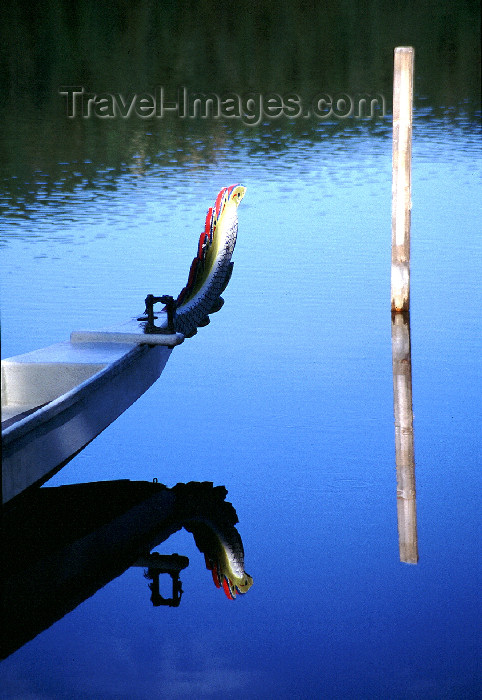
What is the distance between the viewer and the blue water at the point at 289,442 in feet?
20.4

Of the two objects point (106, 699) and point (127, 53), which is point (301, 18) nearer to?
point (127, 53)

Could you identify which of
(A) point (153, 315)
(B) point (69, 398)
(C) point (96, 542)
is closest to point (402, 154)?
(A) point (153, 315)

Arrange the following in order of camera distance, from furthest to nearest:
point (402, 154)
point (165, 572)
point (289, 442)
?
point (402, 154) < point (289, 442) < point (165, 572)

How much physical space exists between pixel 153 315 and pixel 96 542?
2.90 meters

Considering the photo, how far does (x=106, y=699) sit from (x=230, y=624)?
0.96 m

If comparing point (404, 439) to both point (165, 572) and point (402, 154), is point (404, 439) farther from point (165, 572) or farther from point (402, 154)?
point (402, 154)

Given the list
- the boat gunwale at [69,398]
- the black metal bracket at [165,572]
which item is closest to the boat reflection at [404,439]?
the black metal bracket at [165,572]

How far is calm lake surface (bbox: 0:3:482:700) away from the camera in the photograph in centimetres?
624

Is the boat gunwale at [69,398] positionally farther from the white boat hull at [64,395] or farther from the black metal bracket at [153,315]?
the black metal bracket at [153,315]

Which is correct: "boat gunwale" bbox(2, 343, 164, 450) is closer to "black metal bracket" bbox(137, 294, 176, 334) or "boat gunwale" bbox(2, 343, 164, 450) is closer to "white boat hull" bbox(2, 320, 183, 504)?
"white boat hull" bbox(2, 320, 183, 504)

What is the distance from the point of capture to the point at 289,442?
9586 millimetres

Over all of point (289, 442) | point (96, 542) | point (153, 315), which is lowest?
point (96, 542)

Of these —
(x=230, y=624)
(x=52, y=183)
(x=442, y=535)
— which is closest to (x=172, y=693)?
(x=230, y=624)

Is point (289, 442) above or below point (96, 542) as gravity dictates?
above
